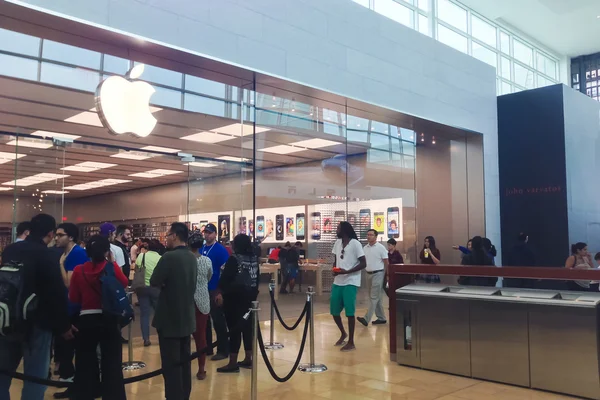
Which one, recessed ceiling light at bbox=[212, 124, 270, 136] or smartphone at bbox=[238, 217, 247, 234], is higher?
recessed ceiling light at bbox=[212, 124, 270, 136]

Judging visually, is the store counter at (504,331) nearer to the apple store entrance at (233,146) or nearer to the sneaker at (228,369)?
the sneaker at (228,369)

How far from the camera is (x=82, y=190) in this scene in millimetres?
18906

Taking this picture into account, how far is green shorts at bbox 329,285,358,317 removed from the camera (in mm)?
6543

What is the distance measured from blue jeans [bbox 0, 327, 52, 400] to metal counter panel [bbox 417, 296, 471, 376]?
12.0 ft

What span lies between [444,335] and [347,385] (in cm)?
118

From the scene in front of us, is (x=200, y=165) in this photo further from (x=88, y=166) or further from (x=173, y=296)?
(x=173, y=296)

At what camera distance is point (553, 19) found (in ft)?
55.6

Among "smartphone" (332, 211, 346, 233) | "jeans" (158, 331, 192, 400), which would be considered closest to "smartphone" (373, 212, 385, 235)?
"smartphone" (332, 211, 346, 233)

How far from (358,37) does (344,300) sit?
4.54 meters

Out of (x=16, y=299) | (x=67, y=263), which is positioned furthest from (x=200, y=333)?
(x=16, y=299)

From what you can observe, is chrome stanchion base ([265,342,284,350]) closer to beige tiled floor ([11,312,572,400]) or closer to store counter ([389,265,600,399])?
beige tiled floor ([11,312,572,400])

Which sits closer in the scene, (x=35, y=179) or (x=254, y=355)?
(x=254, y=355)

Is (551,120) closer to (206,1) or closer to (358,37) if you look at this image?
(358,37)

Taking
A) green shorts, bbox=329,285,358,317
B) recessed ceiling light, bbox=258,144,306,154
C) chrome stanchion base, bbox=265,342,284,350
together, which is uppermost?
recessed ceiling light, bbox=258,144,306,154
